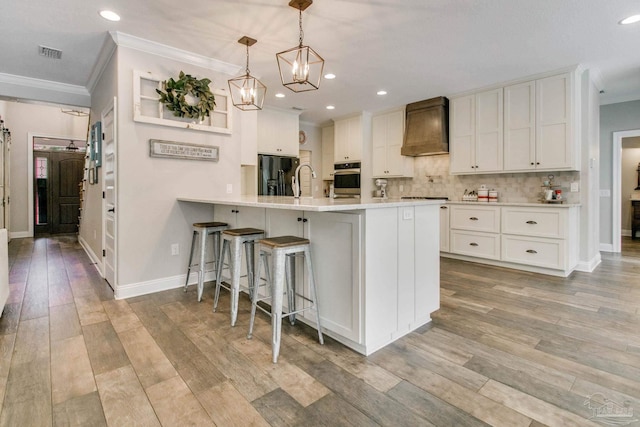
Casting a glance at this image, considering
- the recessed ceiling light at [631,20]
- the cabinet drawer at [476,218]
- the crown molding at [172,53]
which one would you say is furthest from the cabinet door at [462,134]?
the crown molding at [172,53]

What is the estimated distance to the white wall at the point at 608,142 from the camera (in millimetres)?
5285

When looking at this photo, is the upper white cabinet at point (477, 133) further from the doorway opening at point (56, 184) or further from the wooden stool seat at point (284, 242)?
the doorway opening at point (56, 184)

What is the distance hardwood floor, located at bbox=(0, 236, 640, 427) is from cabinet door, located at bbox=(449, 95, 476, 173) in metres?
2.45

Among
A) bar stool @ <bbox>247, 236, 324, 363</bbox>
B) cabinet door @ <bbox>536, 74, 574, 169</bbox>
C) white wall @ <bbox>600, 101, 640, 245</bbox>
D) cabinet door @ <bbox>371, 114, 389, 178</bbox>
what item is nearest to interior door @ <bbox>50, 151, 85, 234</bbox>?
cabinet door @ <bbox>371, 114, 389, 178</bbox>

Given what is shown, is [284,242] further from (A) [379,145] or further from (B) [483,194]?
(A) [379,145]

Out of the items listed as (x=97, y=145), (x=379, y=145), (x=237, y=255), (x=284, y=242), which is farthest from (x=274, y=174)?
(x=284, y=242)

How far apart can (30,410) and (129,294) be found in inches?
68.0

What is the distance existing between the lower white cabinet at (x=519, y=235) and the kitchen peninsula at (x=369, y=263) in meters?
2.29

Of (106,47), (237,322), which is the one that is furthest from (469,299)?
(106,47)

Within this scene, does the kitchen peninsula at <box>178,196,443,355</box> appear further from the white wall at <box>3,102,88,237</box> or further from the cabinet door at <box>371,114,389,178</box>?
the white wall at <box>3,102,88,237</box>

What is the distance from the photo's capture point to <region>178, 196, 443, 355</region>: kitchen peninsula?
2.01 meters

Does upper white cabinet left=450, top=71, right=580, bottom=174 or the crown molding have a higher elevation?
the crown molding

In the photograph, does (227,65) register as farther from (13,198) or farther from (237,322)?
(13,198)

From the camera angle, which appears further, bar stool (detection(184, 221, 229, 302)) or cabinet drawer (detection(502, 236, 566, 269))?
cabinet drawer (detection(502, 236, 566, 269))
